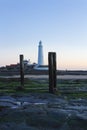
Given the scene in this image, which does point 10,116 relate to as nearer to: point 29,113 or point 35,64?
point 29,113

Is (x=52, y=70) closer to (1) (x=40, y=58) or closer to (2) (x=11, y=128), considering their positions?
(2) (x=11, y=128)

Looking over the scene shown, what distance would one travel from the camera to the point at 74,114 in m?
16.3

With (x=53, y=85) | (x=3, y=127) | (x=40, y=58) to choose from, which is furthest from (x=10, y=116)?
(x=40, y=58)

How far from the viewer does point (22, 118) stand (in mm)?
15344

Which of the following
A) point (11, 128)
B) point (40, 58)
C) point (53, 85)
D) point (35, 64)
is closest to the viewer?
point (11, 128)

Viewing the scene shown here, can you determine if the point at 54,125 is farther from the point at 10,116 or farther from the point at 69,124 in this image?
the point at 10,116

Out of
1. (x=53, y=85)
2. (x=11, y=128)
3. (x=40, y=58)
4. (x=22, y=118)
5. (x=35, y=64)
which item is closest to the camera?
(x=11, y=128)

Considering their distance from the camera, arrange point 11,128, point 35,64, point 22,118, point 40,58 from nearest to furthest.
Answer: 1. point 11,128
2. point 22,118
3. point 40,58
4. point 35,64

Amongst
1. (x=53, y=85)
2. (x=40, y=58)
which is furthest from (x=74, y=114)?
(x=40, y=58)

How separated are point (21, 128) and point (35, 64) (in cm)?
9207

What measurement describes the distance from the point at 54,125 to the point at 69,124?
21.6 inches

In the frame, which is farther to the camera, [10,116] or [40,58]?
[40,58]

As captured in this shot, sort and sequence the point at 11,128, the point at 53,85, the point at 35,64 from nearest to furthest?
the point at 11,128
the point at 53,85
the point at 35,64

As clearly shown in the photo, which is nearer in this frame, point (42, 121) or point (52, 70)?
point (42, 121)
